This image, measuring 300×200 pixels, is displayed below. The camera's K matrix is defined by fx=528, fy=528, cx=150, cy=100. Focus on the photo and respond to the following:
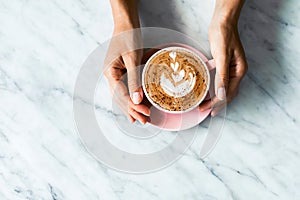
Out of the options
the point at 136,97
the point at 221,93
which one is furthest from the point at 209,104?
the point at 136,97

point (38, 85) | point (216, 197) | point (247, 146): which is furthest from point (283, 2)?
point (38, 85)

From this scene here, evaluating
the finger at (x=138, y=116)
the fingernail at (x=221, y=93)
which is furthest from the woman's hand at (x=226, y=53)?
the finger at (x=138, y=116)

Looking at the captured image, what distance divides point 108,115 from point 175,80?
0.16 metres

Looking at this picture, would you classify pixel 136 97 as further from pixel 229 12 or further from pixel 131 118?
pixel 229 12

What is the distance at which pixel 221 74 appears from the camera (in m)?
0.92

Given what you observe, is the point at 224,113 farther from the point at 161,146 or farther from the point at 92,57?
the point at 92,57

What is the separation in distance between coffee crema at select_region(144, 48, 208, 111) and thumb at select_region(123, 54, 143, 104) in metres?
0.02

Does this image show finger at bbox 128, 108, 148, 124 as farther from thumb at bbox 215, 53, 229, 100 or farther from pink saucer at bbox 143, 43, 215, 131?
thumb at bbox 215, 53, 229, 100

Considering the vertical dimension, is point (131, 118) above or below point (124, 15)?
below

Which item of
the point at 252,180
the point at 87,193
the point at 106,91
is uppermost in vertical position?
the point at 106,91

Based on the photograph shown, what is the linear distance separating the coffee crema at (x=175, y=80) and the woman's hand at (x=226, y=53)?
0.09ft

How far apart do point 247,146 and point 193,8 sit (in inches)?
11.1

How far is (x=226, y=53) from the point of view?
0.93 meters

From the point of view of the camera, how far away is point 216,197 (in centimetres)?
98
